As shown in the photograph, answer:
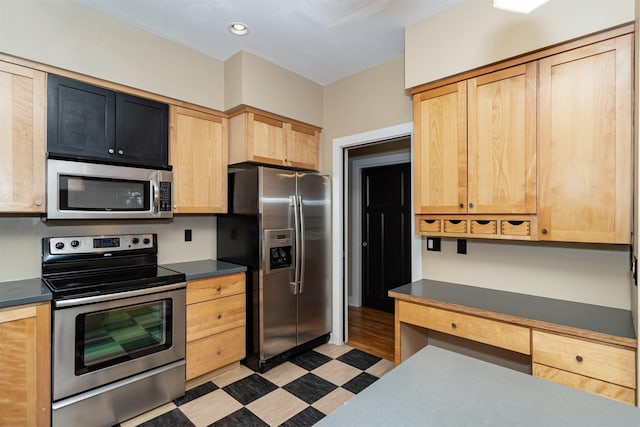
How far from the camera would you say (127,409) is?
6.60 ft

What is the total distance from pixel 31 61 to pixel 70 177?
708mm

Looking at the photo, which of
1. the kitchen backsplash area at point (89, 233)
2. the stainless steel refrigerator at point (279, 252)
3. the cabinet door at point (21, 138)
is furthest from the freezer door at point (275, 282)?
the cabinet door at point (21, 138)

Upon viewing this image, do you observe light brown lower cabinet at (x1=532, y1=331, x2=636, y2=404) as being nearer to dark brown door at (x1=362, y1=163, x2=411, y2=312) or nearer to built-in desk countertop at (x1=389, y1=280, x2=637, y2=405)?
built-in desk countertop at (x1=389, y1=280, x2=637, y2=405)

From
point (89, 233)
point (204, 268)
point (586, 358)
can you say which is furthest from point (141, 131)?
point (586, 358)

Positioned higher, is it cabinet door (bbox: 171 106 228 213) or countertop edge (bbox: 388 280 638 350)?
cabinet door (bbox: 171 106 228 213)

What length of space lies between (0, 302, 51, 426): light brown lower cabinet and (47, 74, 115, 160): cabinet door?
38.7 inches

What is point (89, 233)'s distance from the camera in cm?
232

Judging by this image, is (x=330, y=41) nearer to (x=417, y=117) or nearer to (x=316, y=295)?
(x=417, y=117)

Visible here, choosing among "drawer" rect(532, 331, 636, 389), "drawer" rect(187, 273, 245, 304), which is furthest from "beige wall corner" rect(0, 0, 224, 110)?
"drawer" rect(532, 331, 636, 389)

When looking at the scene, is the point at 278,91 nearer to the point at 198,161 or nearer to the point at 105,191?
the point at 198,161

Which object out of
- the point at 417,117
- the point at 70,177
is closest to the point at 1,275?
the point at 70,177

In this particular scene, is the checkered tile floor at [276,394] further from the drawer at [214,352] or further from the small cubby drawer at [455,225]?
the small cubby drawer at [455,225]

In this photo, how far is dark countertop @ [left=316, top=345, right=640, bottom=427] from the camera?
0.77 metres

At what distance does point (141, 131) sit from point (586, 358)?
303cm
